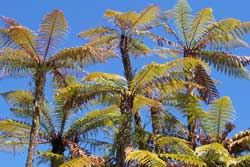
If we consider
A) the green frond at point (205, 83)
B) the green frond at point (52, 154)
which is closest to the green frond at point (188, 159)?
the green frond at point (52, 154)

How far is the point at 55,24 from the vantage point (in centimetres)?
1884

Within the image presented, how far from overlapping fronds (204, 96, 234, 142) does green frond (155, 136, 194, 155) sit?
1.09 metres

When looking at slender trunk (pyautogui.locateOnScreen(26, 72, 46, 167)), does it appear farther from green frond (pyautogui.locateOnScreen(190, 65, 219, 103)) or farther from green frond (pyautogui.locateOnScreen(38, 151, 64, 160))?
green frond (pyautogui.locateOnScreen(190, 65, 219, 103))

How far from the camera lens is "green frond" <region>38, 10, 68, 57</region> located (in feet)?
61.2

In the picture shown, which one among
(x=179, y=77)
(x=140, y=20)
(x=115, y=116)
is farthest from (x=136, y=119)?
(x=140, y=20)

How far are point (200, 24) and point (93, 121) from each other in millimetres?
5244

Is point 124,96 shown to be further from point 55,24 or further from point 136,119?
point 55,24

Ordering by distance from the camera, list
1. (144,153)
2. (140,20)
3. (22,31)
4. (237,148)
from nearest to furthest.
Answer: (144,153), (22,31), (237,148), (140,20)

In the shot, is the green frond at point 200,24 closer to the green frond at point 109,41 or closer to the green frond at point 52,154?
the green frond at point 109,41

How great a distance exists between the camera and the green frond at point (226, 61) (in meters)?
22.0

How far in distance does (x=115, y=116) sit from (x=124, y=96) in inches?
55.4

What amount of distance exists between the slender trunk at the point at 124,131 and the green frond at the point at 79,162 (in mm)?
945

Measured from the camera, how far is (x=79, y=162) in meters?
17.8

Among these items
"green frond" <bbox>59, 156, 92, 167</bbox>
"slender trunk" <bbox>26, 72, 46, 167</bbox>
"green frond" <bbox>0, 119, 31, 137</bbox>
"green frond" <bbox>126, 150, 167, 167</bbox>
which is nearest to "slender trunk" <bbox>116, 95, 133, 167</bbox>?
"green frond" <bbox>59, 156, 92, 167</bbox>
